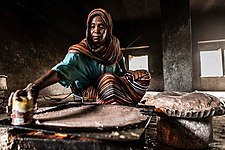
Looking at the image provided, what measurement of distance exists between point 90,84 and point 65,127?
840 millimetres

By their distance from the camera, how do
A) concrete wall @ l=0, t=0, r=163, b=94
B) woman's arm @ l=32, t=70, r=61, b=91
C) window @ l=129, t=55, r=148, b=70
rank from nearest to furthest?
woman's arm @ l=32, t=70, r=61, b=91 < concrete wall @ l=0, t=0, r=163, b=94 < window @ l=129, t=55, r=148, b=70

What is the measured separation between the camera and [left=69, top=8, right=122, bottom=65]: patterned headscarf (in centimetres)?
140

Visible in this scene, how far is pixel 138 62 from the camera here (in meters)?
8.46

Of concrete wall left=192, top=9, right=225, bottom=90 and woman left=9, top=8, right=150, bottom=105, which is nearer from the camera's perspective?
woman left=9, top=8, right=150, bottom=105

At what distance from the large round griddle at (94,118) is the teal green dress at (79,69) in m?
0.27

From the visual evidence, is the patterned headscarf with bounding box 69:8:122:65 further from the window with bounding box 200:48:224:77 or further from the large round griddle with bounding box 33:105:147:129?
the window with bounding box 200:48:224:77

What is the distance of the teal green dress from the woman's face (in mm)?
179

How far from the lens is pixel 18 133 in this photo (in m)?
0.68

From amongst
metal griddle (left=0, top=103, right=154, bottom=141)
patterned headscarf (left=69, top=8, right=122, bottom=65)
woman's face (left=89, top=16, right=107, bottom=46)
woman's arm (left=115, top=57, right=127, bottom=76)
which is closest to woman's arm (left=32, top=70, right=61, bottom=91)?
metal griddle (left=0, top=103, right=154, bottom=141)


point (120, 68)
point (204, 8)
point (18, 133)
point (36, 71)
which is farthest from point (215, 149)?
point (204, 8)

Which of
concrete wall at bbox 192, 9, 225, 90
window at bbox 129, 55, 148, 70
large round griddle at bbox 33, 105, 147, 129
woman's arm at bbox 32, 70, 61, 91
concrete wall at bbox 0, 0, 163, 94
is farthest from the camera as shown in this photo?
window at bbox 129, 55, 148, 70

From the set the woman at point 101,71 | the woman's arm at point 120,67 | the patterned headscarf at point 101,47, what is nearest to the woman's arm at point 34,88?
the woman at point 101,71

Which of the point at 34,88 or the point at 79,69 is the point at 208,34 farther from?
the point at 34,88

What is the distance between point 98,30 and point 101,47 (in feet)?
0.47
